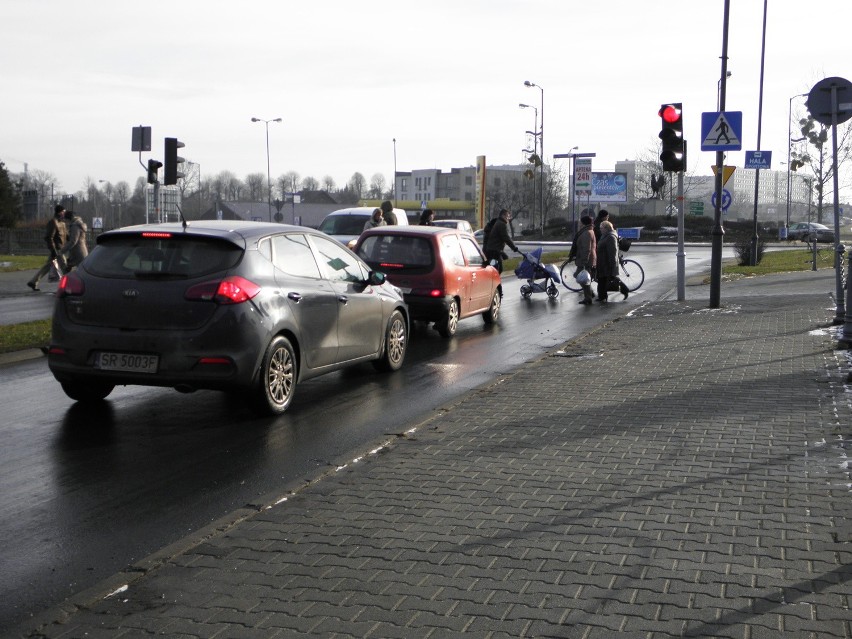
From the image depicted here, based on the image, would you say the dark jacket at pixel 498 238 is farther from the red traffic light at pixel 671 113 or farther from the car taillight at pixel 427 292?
the car taillight at pixel 427 292

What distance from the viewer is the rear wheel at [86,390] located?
882 cm

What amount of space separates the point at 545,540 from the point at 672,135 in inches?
594

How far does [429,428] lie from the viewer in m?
7.89

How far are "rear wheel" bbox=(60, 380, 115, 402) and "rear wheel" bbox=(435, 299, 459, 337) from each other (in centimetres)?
634

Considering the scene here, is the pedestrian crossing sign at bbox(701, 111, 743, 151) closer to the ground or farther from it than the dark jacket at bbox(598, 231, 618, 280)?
farther from it

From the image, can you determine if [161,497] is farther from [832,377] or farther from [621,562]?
[832,377]

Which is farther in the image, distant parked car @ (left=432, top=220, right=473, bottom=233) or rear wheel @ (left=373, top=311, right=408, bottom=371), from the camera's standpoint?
distant parked car @ (left=432, top=220, right=473, bottom=233)

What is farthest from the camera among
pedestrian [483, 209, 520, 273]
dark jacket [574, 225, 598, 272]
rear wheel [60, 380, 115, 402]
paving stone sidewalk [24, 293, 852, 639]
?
pedestrian [483, 209, 520, 273]

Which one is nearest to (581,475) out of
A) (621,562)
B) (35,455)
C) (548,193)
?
(621,562)

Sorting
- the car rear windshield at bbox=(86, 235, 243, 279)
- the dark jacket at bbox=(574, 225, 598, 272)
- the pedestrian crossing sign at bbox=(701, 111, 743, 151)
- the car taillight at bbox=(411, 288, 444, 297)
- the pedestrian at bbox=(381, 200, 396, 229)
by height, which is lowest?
the car taillight at bbox=(411, 288, 444, 297)

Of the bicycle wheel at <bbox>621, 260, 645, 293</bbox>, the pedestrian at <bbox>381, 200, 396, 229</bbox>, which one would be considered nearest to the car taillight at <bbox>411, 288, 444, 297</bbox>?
the pedestrian at <bbox>381, 200, 396, 229</bbox>

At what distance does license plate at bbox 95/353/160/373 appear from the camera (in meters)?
8.15

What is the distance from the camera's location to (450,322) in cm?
1488

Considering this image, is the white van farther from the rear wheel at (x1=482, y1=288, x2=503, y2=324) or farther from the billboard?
the billboard
